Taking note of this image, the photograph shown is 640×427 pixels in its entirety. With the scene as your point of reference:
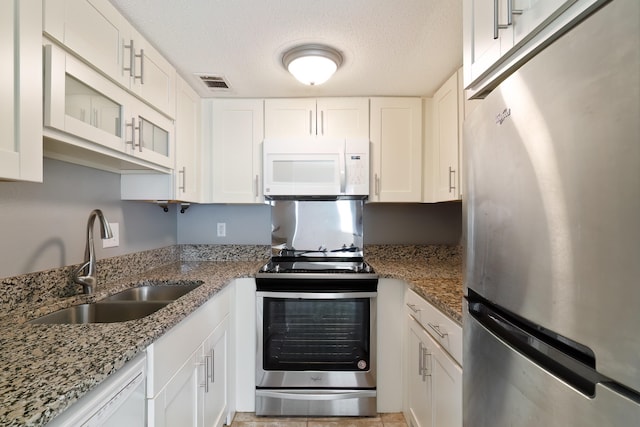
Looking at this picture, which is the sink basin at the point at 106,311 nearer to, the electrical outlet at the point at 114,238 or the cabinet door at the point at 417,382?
the electrical outlet at the point at 114,238

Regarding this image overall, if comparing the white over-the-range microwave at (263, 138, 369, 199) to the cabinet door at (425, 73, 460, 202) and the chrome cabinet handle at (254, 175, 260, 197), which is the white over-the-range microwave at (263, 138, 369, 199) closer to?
the chrome cabinet handle at (254, 175, 260, 197)

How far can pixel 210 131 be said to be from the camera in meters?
2.32

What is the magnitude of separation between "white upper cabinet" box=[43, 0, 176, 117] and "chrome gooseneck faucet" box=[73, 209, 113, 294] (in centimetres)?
60

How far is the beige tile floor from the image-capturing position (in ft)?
6.21

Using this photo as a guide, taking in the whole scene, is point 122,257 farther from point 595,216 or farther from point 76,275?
point 595,216

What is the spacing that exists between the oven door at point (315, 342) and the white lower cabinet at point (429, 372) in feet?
0.79

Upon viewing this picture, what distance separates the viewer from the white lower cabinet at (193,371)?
1.01 m

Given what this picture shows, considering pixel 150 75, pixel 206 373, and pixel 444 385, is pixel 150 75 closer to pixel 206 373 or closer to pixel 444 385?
pixel 206 373

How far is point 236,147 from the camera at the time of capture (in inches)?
91.2

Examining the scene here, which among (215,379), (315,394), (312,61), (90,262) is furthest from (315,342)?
(312,61)

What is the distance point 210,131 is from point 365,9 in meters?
1.43

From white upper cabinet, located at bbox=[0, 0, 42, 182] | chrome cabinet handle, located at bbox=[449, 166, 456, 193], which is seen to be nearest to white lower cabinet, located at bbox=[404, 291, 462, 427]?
chrome cabinet handle, located at bbox=[449, 166, 456, 193]

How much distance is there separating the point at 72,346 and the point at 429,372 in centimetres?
143

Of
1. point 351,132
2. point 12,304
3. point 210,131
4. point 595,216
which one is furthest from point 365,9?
point 12,304
